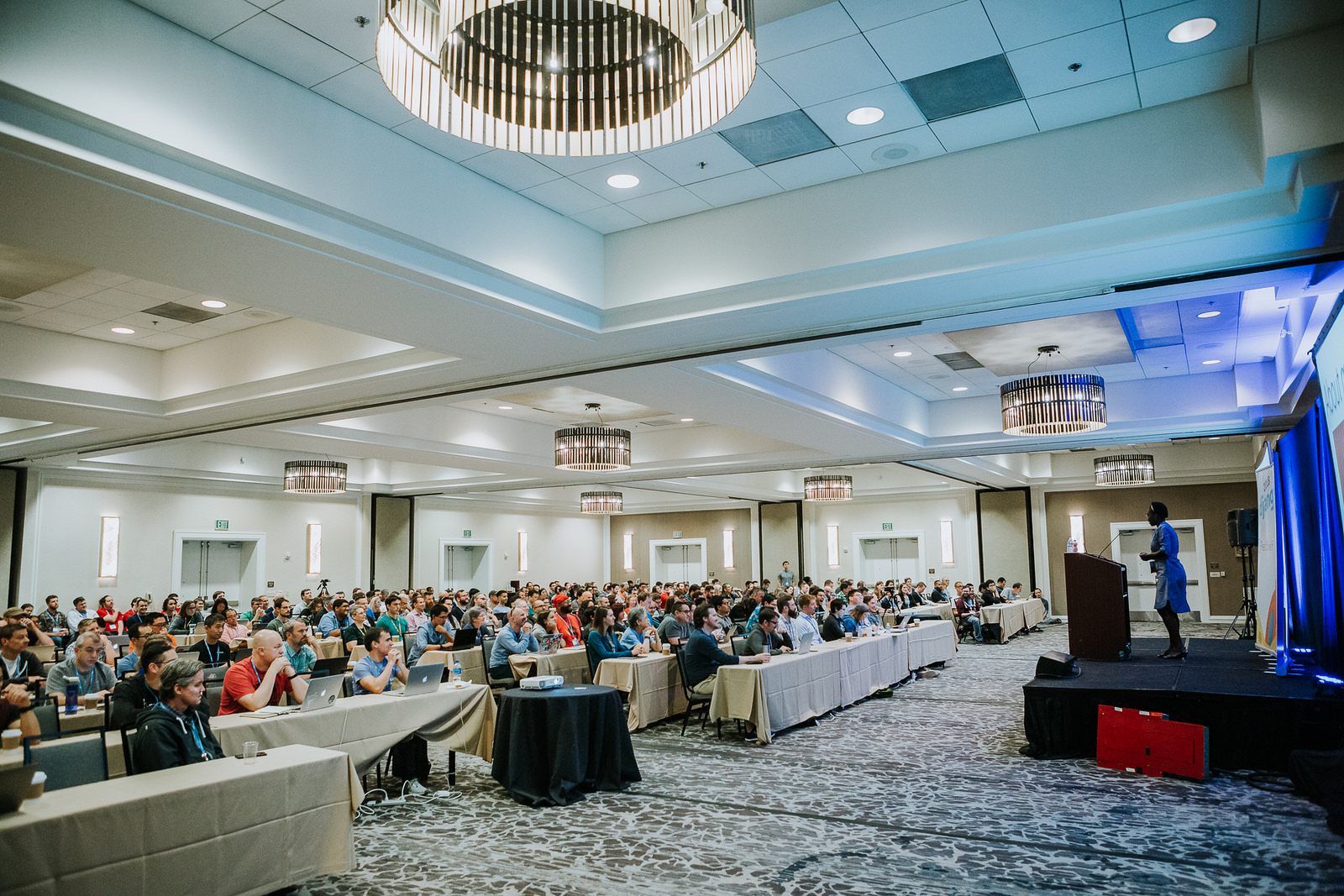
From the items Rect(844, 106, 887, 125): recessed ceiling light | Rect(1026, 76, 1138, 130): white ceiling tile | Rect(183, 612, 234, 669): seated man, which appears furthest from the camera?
Rect(183, 612, 234, 669): seated man

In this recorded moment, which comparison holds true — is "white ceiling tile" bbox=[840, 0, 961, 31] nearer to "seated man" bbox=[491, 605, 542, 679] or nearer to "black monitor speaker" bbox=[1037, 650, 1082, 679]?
"black monitor speaker" bbox=[1037, 650, 1082, 679]

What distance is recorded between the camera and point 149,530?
1523 cm

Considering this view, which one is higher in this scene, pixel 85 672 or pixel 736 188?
pixel 736 188

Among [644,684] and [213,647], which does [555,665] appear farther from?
[213,647]

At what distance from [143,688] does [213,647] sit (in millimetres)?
4693

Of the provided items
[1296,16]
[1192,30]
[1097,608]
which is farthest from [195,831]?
[1097,608]

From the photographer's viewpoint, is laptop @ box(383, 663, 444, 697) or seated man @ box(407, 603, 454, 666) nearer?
laptop @ box(383, 663, 444, 697)

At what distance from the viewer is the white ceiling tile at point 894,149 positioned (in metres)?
4.94

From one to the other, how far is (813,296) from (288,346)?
5.87 meters

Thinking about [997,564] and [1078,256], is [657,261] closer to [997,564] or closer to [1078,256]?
[1078,256]

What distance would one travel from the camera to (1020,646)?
15.7 metres

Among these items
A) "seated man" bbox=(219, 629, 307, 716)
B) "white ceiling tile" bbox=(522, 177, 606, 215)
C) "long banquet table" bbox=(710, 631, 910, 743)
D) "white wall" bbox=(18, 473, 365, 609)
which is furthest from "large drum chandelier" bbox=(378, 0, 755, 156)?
"white wall" bbox=(18, 473, 365, 609)

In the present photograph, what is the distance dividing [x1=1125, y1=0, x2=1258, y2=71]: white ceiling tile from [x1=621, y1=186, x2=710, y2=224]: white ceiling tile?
2716mm

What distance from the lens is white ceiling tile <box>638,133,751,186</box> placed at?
16.4 ft
